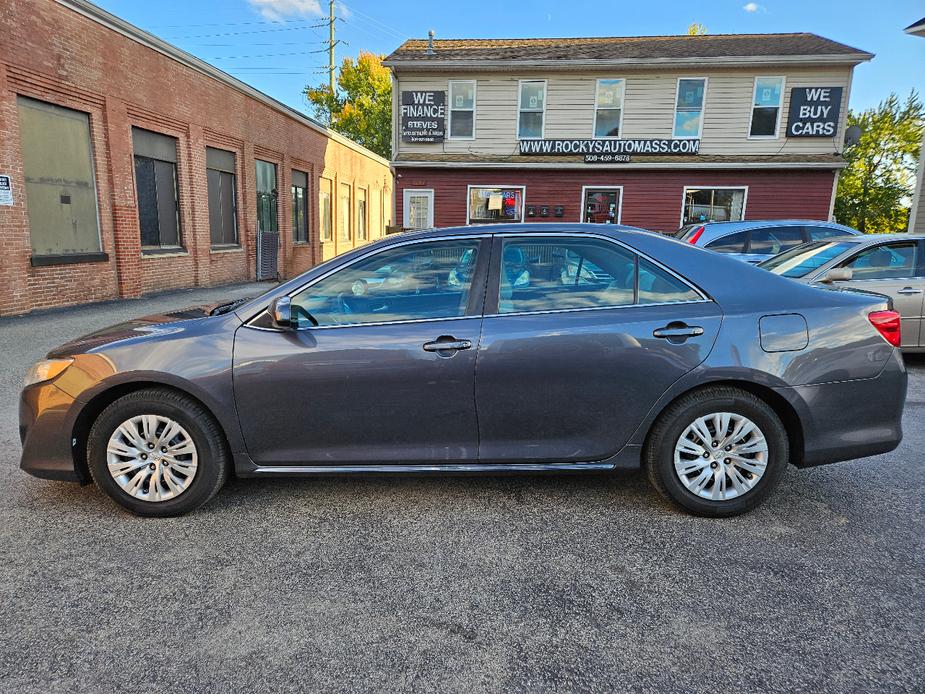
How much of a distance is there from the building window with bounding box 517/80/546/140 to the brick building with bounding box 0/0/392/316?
7121 mm

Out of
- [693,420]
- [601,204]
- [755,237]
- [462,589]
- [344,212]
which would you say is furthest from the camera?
[344,212]

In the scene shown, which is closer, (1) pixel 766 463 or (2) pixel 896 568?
(2) pixel 896 568

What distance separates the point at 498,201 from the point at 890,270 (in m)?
12.0

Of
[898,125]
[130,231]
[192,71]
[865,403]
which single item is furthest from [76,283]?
[898,125]

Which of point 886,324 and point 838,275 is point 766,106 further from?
point 886,324

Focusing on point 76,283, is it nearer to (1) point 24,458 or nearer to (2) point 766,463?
(1) point 24,458

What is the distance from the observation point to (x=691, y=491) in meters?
3.14

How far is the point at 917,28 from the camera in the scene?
1305 centimetres

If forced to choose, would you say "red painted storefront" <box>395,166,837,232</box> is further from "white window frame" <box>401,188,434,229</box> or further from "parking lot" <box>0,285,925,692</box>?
"parking lot" <box>0,285,925,692</box>

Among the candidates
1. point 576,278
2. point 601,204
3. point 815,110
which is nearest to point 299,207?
point 601,204

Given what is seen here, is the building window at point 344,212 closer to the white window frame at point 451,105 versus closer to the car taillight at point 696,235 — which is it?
the white window frame at point 451,105

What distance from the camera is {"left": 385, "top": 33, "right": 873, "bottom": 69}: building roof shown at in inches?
627

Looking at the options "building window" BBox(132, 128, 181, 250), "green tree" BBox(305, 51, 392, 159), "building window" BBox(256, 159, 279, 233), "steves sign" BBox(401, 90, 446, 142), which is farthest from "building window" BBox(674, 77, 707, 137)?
"green tree" BBox(305, 51, 392, 159)

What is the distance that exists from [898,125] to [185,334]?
42756 mm
